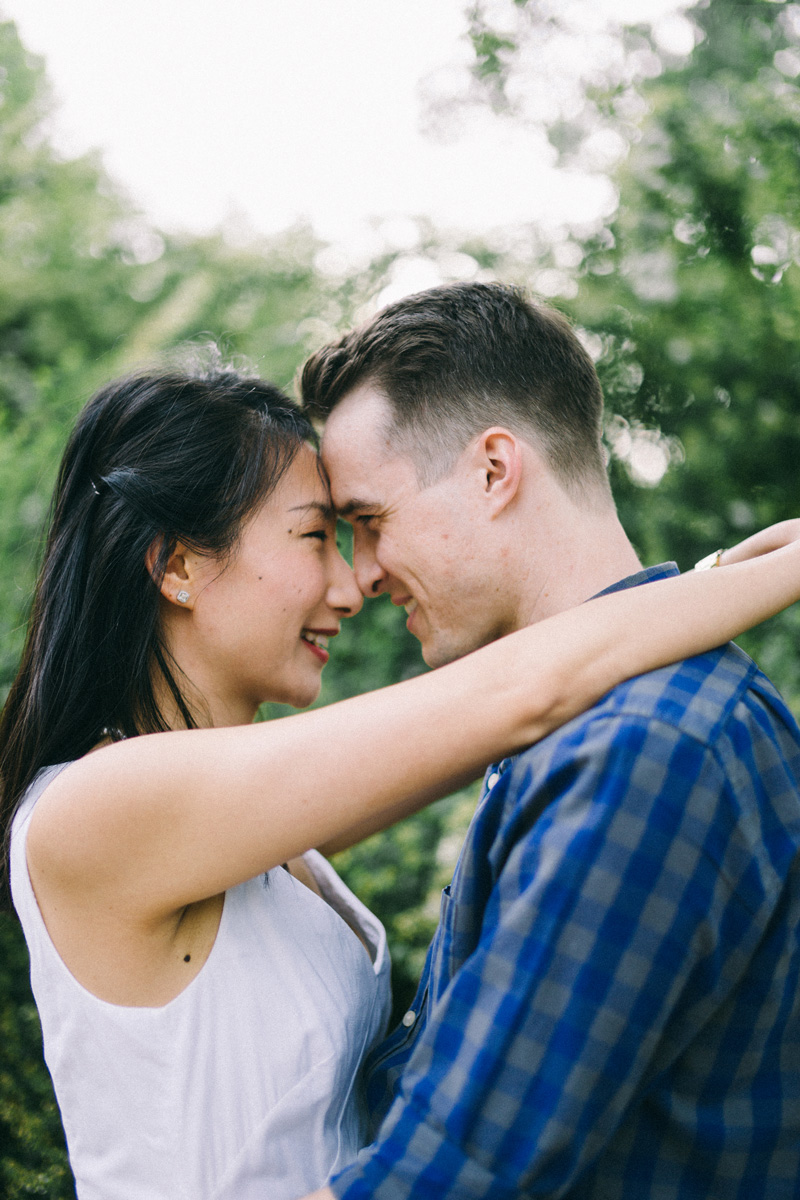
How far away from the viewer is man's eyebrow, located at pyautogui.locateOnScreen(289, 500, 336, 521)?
2245 mm

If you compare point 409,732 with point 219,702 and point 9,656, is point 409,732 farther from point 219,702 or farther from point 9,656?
point 9,656

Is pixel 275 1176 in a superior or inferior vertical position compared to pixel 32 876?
inferior

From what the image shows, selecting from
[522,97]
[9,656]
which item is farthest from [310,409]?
[522,97]

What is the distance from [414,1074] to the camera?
137 centimetres

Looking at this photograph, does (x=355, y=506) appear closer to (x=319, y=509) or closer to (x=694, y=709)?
(x=319, y=509)

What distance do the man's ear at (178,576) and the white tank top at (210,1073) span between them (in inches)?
20.2

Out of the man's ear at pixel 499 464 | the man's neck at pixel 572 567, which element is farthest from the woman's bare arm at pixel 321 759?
the man's ear at pixel 499 464

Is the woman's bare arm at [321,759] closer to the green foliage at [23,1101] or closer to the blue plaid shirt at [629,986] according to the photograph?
the blue plaid shirt at [629,986]

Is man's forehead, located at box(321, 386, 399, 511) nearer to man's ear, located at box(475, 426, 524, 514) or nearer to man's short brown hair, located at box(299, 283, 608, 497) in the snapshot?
man's short brown hair, located at box(299, 283, 608, 497)

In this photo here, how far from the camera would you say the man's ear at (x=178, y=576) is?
211 centimetres

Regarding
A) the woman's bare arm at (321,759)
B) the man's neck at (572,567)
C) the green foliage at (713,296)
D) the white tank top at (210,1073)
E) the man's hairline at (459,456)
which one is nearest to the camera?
the woman's bare arm at (321,759)

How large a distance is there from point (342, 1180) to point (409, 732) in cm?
71

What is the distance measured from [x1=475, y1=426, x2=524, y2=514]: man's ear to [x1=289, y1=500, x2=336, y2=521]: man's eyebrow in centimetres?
45

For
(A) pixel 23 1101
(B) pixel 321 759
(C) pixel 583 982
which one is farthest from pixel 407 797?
(A) pixel 23 1101
